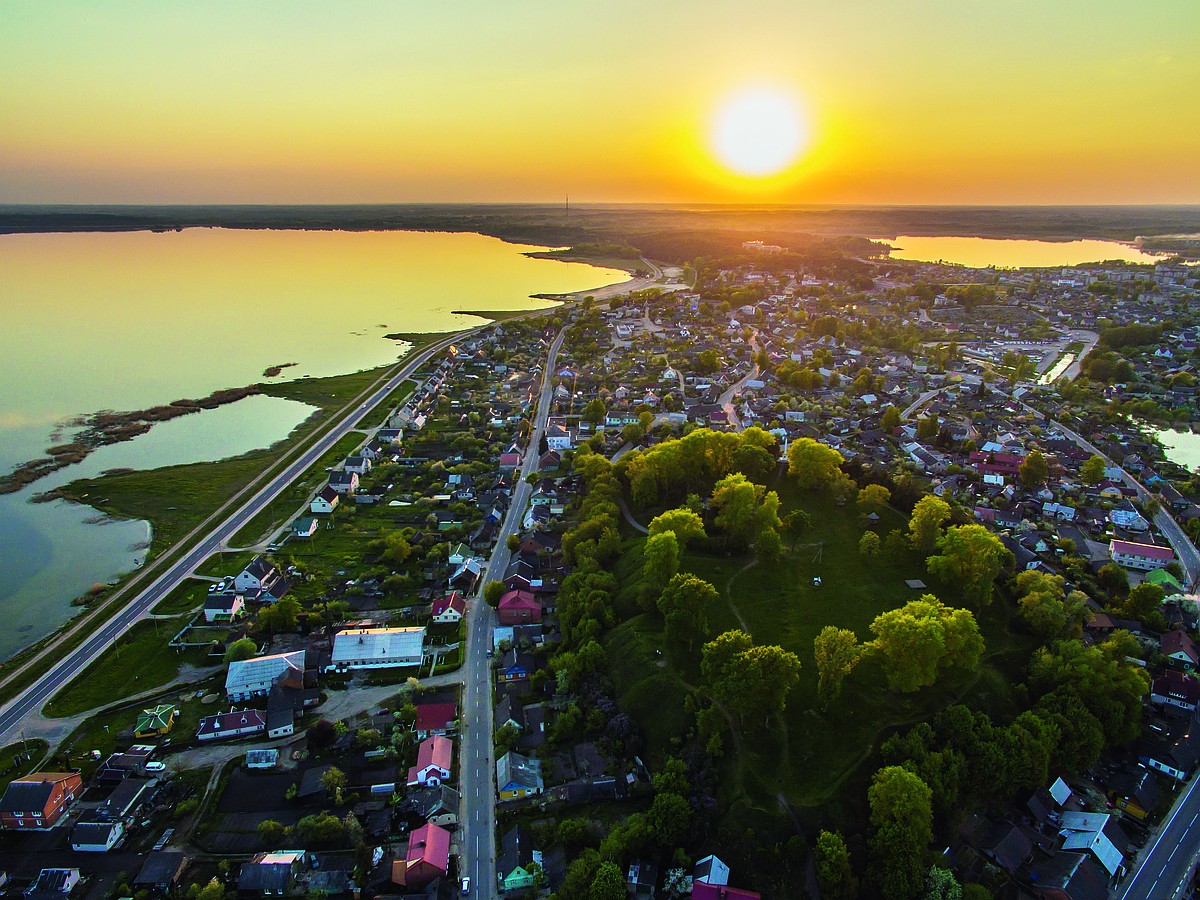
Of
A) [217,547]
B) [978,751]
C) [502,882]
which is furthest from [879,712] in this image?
[217,547]

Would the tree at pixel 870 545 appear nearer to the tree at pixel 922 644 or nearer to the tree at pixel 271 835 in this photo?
the tree at pixel 922 644

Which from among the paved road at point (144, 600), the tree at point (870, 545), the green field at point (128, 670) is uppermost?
the tree at point (870, 545)

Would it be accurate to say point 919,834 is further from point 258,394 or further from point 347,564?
point 258,394

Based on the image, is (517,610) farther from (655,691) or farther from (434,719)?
(655,691)

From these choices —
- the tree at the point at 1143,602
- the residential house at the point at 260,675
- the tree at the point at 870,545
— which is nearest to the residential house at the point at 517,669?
the residential house at the point at 260,675

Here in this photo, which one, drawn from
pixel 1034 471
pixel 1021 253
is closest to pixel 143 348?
pixel 1034 471

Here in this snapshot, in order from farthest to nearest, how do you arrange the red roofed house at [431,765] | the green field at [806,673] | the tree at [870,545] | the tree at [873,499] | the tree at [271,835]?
the tree at [873,499] → the tree at [870,545] → the red roofed house at [431,765] → the green field at [806,673] → the tree at [271,835]
